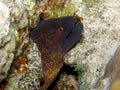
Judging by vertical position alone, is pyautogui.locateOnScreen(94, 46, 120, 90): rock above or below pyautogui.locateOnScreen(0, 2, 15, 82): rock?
below

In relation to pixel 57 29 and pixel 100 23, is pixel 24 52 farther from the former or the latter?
pixel 100 23

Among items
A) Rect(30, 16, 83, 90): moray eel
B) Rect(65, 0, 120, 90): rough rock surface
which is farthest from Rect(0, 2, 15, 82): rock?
Rect(65, 0, 120, 90): rough rock surface

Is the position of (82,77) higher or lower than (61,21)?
lower

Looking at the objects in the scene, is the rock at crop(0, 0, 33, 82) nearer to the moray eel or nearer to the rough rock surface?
the moray eel

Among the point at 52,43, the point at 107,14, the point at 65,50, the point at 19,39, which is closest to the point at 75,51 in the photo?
the point at 65,50

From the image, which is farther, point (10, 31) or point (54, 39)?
point (54, 39)

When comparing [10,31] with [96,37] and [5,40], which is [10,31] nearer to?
[5,40]

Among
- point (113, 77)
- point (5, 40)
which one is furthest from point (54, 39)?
point (5, 40)

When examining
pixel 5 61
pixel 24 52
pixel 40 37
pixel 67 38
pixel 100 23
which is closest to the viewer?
pixel 5 61
